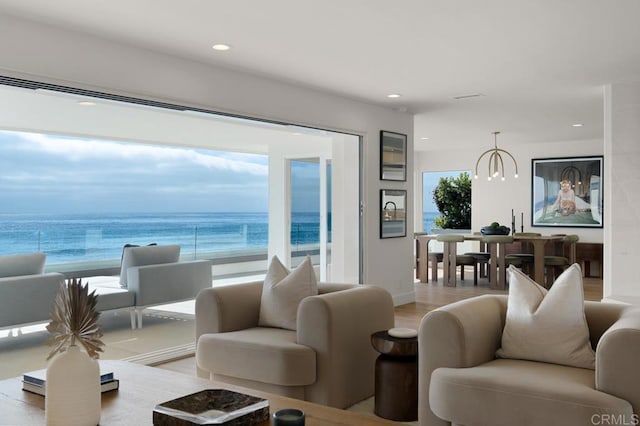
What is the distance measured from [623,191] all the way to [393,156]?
2663 millimetres

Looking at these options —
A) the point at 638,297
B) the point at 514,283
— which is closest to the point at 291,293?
the point at 514,283

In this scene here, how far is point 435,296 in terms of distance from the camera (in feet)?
27.4

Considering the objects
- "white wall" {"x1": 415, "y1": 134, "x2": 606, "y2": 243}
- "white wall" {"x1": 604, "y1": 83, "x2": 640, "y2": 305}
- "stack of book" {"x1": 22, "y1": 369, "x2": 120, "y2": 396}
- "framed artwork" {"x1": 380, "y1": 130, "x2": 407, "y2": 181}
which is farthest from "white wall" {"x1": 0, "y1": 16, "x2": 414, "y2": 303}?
"white wall" {"x1": 415, "y1": 134, "x2": 606, "y2": 243}

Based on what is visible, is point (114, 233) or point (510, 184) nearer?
point (114, 233)

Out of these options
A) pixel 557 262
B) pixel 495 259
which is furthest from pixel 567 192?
pixel 495 259

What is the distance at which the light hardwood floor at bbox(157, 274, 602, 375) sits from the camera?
253 inches

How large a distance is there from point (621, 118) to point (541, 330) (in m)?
3.59

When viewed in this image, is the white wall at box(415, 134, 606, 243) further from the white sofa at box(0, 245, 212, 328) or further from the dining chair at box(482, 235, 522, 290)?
the white sofa at box(0, 245, 212, 328)

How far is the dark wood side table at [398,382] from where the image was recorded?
3441 millimetres

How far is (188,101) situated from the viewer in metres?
4.91

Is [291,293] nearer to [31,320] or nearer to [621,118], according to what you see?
[31,320]

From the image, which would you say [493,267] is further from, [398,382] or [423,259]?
[398,382]

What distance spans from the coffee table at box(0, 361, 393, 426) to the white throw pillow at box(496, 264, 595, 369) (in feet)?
4.01

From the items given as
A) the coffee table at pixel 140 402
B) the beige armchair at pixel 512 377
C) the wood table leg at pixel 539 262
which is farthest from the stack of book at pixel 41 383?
the wood table leg at pixel 539 262
